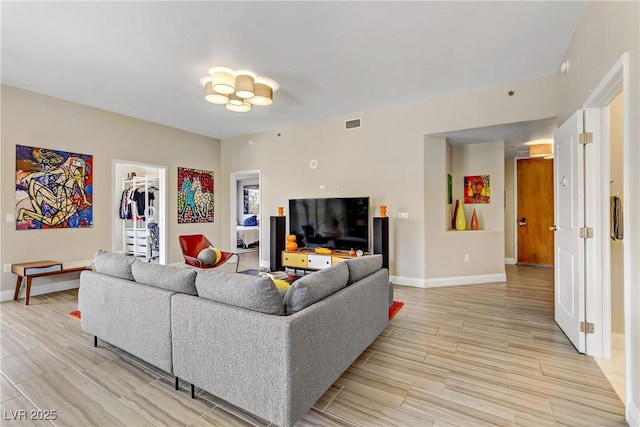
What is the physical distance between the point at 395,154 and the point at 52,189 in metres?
5.24

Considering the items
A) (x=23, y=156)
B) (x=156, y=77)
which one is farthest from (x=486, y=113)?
(x=23, y=156)

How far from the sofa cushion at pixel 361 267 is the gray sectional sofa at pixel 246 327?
0.01 metres

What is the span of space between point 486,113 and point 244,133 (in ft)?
15.1

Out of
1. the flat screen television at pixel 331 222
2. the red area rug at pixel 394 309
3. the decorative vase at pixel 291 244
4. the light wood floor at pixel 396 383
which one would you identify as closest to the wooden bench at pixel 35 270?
the light wood floor at pixel 396 383

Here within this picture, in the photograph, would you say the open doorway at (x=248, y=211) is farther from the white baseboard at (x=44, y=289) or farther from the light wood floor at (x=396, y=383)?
the light wood floor at (x=396, y=383)

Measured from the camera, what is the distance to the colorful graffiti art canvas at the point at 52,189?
4.01 meters

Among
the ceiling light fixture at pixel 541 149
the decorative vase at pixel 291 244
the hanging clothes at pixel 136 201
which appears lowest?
the decorative vase at pixel 291 244

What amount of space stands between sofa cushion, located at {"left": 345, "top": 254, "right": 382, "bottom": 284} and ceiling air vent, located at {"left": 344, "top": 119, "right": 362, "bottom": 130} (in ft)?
9.76

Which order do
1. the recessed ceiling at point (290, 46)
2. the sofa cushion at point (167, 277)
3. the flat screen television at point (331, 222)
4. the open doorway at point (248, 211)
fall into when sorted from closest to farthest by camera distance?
the sofa cushion at point (167, 277)
the recessed ceiling at point (290, 46)
the flat screen television at point (331, 222)
the open doorway at point (248, 211)

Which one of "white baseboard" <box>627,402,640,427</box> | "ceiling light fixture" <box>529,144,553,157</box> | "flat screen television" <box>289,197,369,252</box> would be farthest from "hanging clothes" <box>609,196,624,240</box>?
"ceiling light fixture" <box>529,144,553,157</box>

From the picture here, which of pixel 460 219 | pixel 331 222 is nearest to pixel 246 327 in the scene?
pixel 331 222

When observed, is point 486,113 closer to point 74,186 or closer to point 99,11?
point 99,11

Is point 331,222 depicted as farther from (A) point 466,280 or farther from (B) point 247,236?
(B) point 247,236

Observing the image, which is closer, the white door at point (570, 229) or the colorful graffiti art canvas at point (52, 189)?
the white door at point (570, 229)
